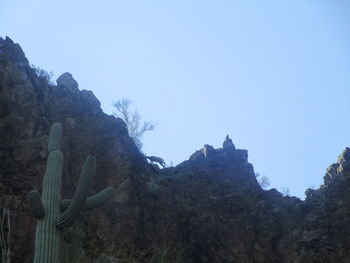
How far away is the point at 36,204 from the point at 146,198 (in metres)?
8.26

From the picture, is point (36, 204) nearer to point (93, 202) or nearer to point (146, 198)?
point (93, 202)

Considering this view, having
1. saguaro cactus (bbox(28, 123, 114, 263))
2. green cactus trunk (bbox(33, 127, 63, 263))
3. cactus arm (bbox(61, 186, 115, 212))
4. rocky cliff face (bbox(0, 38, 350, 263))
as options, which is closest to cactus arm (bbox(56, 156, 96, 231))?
saguaro cactus (bbox(28, 123, 114, 263))

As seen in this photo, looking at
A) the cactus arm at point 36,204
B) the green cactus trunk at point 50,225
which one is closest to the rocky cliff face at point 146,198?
the green cactus trunk at point 50,225

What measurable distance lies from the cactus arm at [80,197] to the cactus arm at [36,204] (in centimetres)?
25

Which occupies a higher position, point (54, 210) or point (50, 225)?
point (54, 210)

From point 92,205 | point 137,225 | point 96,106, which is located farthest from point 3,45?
point 92,205

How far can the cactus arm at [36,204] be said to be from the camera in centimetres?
520

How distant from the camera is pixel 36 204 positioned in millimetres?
5281

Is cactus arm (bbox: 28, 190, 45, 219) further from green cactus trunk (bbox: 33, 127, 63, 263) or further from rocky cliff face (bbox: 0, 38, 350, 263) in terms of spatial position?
rocky cliff face (bbox: 0, 38, 350, 263)

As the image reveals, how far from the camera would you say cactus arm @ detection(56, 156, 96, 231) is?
5.32m

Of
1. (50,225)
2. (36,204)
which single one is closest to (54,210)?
(50,225)

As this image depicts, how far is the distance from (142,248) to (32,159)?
408 cm

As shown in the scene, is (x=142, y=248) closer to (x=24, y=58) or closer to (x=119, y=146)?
(x=119, y=146)

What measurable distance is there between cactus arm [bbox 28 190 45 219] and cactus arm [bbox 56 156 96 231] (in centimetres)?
25
